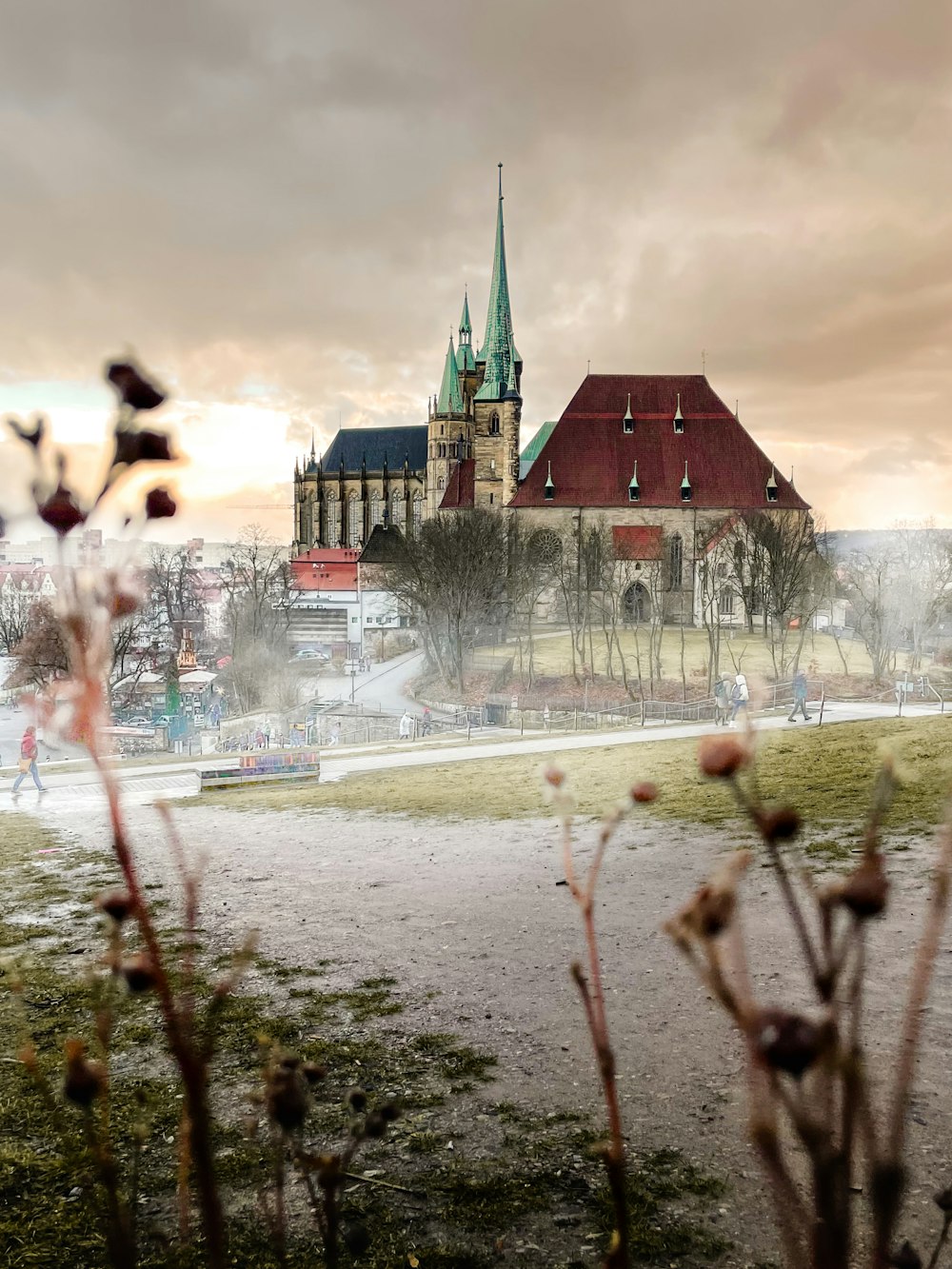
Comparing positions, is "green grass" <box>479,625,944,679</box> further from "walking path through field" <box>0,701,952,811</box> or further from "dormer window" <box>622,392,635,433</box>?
"dormer window" <box>622,392,635,433</box>

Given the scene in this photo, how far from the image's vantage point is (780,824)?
48 cm

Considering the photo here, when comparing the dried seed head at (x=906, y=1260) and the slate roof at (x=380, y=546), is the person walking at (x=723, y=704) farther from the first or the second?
the slate roof at (x=380, y=546)

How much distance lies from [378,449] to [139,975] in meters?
63.4

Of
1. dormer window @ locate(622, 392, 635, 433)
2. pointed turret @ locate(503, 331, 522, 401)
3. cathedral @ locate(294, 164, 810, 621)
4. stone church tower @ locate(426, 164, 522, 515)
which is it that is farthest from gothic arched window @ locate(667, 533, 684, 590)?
pointed turret @ locate(503, 331, 522, 401)

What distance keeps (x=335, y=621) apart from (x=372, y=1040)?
127 feet

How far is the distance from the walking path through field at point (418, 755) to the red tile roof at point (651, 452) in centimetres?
2111

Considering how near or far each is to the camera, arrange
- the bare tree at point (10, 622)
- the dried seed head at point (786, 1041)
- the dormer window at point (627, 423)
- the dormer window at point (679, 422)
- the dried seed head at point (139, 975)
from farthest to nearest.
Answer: the dormer window at point (627, 423)
the dormer window at point (679, 422)
the bare tree at point (10, 622)
the dried seed head at point (139, 975)
the dried seed head at point (786, 1041)

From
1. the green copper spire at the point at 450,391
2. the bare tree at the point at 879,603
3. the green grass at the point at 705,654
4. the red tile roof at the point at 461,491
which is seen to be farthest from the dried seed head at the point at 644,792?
the green copper spire at the point at 450,391

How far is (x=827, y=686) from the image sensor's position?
19.4 m

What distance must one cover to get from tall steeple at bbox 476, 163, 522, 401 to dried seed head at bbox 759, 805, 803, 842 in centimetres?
3850

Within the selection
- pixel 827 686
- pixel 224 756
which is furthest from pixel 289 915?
pixel 827 686

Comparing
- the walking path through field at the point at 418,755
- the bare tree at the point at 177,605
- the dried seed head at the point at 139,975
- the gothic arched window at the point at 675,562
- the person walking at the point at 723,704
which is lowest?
the walking path through field at the point at 418,755

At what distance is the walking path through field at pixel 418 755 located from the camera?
36.4 ft

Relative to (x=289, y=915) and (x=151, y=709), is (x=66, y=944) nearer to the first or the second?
(x=289, y=915)
